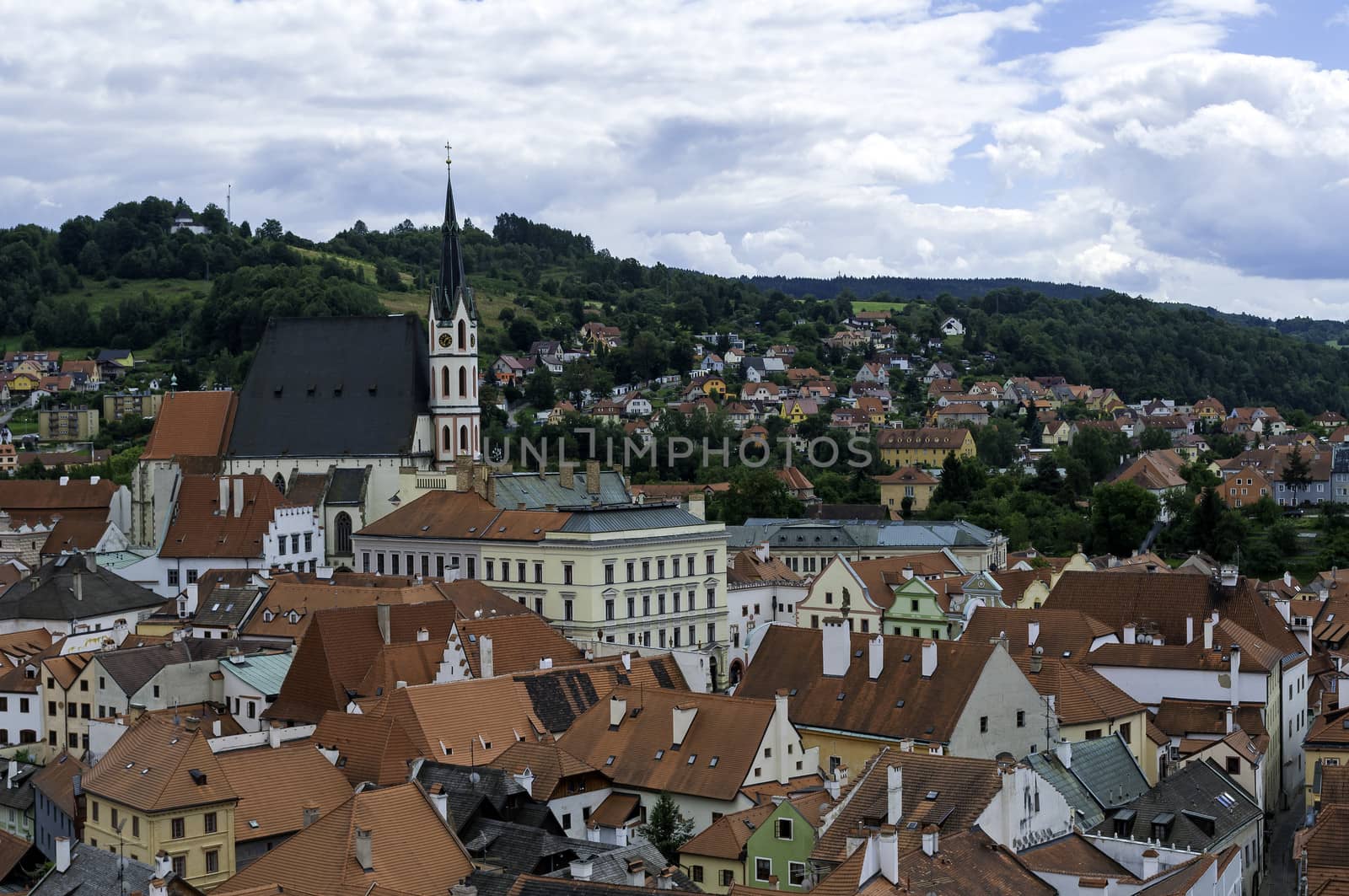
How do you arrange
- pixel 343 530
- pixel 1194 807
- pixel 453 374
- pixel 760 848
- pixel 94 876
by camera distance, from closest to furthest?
pixel 760 848 < pixel 94 876 < pixel 1194 807 < pixel 343 530 < pixel 453 374

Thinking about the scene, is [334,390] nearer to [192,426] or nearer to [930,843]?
[192,426]

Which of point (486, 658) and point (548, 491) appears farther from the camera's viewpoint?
point (548, 491)

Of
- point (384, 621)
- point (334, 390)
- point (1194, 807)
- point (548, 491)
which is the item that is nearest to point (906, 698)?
point (1194, 807)

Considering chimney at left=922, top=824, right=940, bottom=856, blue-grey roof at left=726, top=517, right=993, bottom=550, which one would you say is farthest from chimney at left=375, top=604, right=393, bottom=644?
blue-grey roof at left=726, top=517, right=993, bottom=550

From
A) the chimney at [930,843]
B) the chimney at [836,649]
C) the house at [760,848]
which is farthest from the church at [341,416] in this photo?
the chimney at [930,843]

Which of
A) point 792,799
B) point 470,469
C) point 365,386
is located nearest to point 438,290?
point 365,386
